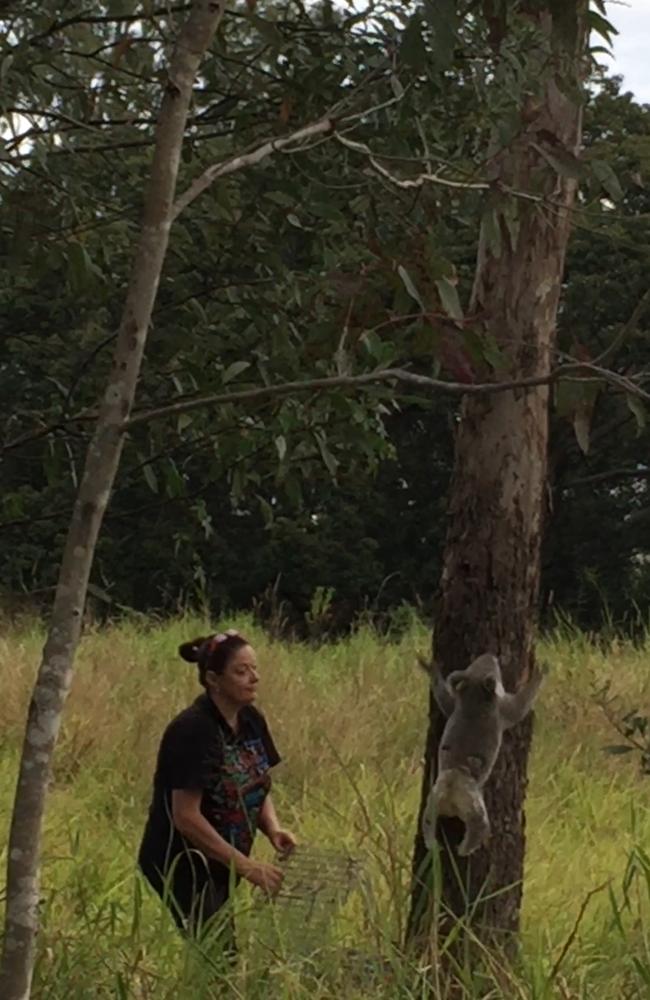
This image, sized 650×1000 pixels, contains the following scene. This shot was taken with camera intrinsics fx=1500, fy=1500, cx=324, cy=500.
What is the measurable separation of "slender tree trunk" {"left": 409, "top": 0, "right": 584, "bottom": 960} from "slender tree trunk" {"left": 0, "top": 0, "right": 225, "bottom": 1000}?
141cm

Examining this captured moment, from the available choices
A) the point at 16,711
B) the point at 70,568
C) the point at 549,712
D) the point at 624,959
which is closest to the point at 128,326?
the point at 70,568

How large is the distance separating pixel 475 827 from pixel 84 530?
1532 mm

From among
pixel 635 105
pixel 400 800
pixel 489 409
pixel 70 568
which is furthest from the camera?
pixel 635 105

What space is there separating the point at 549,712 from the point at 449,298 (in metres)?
7.14

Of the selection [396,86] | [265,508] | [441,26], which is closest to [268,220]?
[265,508]

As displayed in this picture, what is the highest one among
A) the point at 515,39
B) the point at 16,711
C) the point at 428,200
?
the point at 515,39

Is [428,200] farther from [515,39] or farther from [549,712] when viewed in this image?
[549,712]

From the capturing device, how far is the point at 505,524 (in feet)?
12.3

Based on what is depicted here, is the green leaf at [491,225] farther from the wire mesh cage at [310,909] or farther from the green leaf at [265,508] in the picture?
the wire mesh cage at [310,909]

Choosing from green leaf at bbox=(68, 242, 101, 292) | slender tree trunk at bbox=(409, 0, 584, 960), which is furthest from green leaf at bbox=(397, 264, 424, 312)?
slender tree trunk at bbox=(409, 0, 584, 960)

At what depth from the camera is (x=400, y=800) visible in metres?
6.70

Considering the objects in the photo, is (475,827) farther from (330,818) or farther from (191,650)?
(330,818)

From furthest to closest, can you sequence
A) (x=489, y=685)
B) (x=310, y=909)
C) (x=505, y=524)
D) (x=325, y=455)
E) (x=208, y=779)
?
(x=208, y=779) < (x=505, y=524) < (x=310, y=909) < (x=489, y=685) < (x=325, y=455)

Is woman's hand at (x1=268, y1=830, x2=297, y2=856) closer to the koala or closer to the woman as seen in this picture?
the woman
